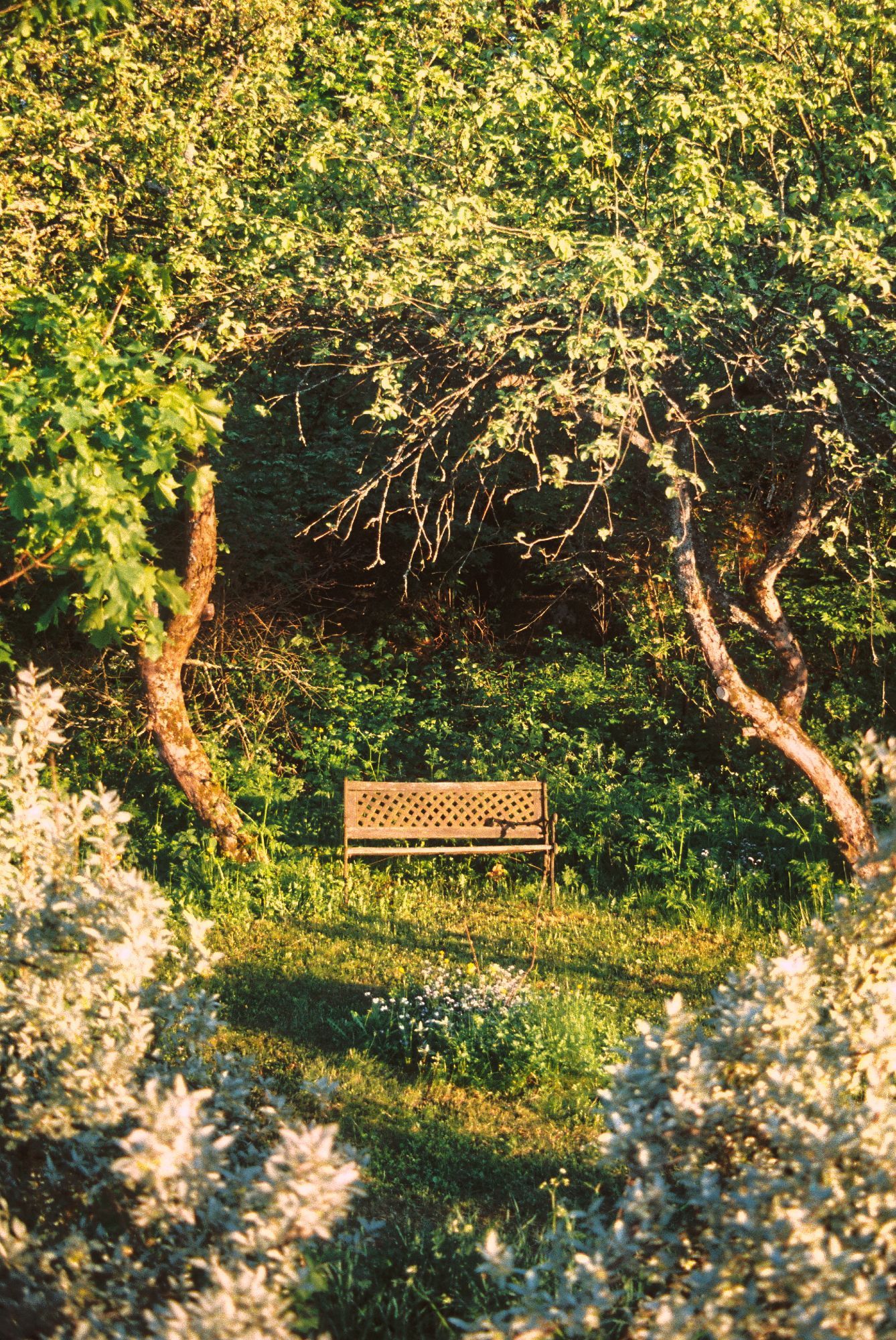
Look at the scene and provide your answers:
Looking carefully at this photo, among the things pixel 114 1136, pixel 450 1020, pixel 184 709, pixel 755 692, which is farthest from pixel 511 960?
pixel 114 1136

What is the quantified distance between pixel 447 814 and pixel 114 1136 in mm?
5264

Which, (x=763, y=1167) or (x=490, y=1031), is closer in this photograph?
(x=763, y=1167)

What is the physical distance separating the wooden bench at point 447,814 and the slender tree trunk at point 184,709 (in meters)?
0.98

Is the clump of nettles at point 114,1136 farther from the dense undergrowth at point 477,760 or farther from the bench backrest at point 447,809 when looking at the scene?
the dense undergrowth at point 477,760

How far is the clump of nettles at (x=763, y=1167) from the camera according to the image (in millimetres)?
2182

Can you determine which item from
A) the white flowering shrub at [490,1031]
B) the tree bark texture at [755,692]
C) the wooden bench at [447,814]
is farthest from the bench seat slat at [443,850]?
the white flowering shrub at [490,1031]

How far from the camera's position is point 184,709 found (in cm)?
862

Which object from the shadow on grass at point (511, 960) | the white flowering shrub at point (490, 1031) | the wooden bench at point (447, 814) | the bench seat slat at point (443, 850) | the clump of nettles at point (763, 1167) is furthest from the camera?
the wooden bench at point (447, 814)

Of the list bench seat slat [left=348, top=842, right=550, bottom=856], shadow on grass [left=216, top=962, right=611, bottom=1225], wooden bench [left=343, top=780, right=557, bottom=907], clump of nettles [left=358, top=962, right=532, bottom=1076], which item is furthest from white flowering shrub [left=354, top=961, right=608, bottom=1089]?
wooden bench [left=343, top=780, right=557, bottom=907]

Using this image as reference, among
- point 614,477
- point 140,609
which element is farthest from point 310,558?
point 140,609

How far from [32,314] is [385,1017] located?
3452 mm

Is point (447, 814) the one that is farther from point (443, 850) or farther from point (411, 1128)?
point (411, 1128)

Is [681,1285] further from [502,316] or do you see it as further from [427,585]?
[427,585]

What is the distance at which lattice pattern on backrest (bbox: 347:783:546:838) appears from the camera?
8.13 metres
